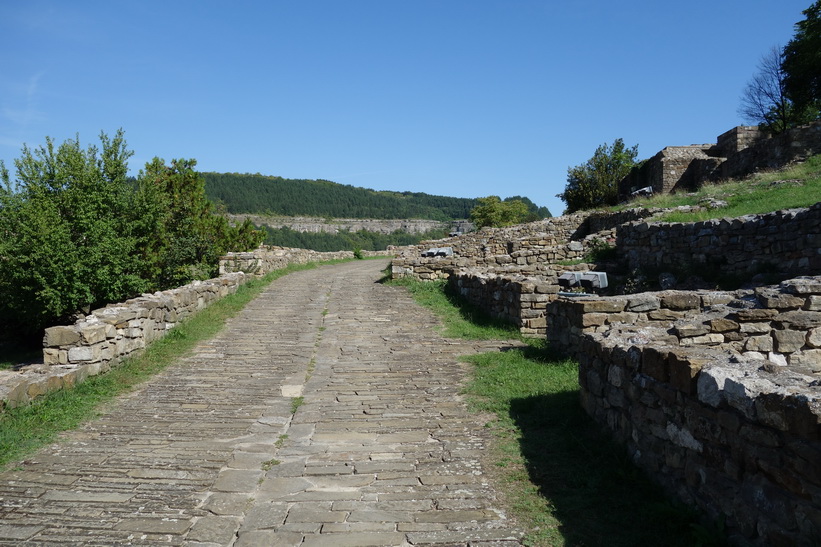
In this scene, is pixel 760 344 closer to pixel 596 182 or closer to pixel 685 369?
pixel 685 369

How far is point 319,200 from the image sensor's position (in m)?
147

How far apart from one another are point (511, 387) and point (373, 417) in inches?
75.8

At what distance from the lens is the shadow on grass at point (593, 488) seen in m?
3.91

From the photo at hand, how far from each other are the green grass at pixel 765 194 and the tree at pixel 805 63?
12.6 m

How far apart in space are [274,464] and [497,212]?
171 feet

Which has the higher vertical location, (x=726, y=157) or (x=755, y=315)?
(x=726, y=157)

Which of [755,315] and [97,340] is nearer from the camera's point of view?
[755,315]

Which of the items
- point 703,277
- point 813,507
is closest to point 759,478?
point 813,507

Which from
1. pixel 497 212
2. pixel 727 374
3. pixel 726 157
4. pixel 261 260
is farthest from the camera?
pixel 497 212

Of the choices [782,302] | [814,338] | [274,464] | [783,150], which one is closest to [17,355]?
[274,464]

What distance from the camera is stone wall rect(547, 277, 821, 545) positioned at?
3.17 metres

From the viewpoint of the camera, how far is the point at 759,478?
11.2 ft

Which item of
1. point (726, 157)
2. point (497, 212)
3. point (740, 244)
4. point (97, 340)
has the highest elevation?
point (726, 157)

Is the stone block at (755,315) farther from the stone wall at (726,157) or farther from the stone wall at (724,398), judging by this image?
the stone wall at (726,157)
